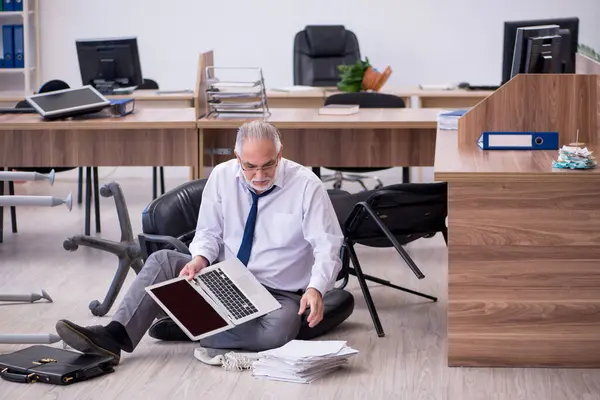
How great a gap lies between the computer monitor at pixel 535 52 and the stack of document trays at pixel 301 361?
1.81 meters

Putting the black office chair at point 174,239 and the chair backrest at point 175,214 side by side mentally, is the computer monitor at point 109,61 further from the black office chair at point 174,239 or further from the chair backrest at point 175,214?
the chair backrest at point 175,214

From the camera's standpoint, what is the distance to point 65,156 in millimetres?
5418

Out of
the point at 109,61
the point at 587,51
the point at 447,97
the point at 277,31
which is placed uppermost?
the point at 277,31

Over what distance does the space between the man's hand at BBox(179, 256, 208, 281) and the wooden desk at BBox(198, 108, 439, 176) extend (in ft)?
5.73

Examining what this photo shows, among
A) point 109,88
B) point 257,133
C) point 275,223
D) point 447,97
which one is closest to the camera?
point 257,133

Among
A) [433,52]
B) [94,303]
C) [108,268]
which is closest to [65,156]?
[108,268]

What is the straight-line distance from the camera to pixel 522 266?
3.47 metres

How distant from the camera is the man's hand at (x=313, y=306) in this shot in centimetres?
338

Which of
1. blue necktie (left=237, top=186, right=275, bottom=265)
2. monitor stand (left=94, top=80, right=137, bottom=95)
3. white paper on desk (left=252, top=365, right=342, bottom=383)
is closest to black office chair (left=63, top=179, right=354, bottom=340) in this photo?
blue necktie (left=237, top=186, right=275, bottom=265)

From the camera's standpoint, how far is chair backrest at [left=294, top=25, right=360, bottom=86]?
27.6ft

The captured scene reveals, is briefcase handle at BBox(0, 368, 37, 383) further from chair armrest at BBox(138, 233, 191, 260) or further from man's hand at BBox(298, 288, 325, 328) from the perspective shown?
man's hand at BBox(298, 288, 325, 328)

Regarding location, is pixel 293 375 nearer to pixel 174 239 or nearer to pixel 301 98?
pixel 174 239

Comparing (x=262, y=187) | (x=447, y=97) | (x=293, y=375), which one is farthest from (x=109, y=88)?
(x=293, y=375)

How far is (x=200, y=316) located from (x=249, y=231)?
0.39m
